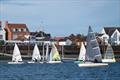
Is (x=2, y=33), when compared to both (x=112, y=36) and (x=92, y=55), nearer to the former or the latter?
(x=112, y=36)

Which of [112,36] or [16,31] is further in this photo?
[112,36]

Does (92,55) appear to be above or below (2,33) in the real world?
below

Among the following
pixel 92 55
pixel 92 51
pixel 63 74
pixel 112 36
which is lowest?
pixel 63 74

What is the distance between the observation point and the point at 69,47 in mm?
165750

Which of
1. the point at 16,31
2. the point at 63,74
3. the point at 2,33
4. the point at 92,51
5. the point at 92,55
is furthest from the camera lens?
the point at 16,31

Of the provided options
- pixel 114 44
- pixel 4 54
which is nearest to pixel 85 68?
pixel 4 54

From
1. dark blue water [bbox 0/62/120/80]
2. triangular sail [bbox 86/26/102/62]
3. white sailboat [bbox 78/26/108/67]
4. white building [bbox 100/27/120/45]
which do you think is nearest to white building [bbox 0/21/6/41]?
white building [bbox 100/27/120/45]

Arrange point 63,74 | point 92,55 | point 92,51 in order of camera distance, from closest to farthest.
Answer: point 63,74 → point 92,55 → point 92,51

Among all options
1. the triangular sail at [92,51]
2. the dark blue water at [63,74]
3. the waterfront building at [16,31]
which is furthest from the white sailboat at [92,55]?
the waterfront building at [16,31]

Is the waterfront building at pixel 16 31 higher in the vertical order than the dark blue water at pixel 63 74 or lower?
higher

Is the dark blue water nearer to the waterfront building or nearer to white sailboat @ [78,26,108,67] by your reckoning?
white sailboat @ [78,26,108,67]

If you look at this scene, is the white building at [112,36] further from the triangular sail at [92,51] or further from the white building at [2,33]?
the triangular sail at [92,51]

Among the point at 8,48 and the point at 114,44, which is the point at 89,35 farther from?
the point at 114,44

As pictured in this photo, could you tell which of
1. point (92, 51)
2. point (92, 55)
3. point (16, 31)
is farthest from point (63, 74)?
point (16, 31)
